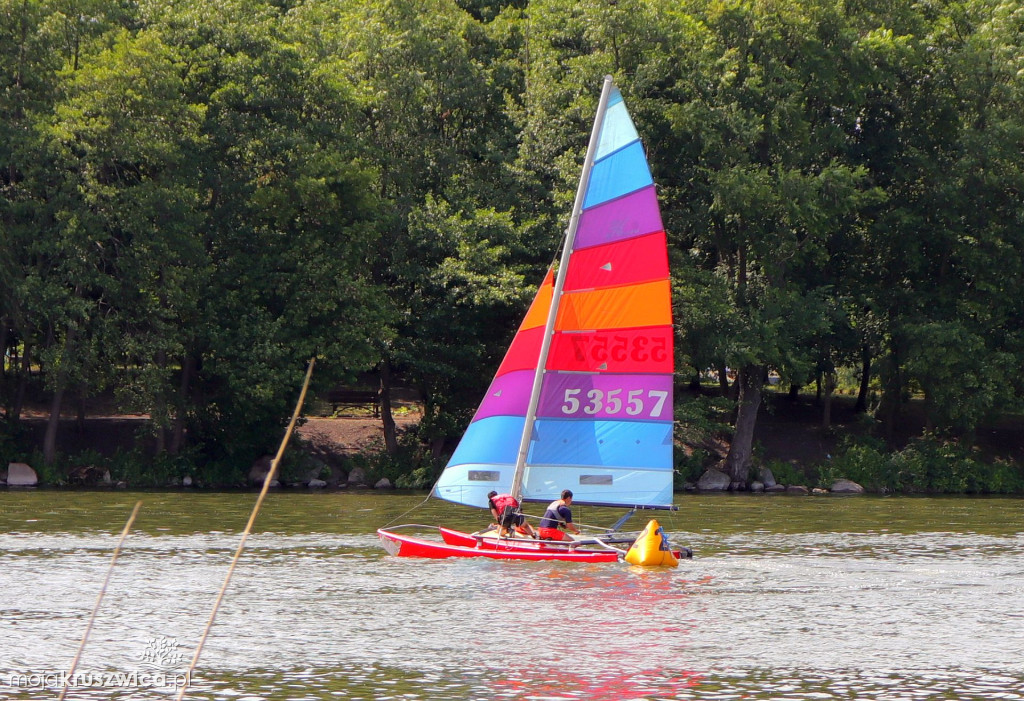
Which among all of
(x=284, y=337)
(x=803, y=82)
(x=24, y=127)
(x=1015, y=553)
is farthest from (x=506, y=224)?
(x=1015, y=553)

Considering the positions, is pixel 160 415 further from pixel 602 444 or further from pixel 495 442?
pixel 602 444

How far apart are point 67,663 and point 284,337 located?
30.7 meters

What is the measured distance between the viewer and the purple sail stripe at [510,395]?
27.5 meters

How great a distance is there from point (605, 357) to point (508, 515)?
3.88 metres

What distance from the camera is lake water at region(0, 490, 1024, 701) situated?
1524 centimetres

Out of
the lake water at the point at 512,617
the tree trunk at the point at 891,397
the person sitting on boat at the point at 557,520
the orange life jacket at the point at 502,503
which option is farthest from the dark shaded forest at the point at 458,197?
the person sitting on boat at the point at 557,520

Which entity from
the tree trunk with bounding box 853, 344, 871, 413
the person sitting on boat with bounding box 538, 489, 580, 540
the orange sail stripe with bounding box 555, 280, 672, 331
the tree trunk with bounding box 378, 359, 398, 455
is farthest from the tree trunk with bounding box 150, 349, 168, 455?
the tree trunk with bounding box 853, 344, 871, 413

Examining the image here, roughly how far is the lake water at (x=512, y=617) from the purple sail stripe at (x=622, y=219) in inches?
261

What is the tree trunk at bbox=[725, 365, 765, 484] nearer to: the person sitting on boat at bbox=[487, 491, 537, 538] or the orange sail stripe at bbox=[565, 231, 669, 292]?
the orange sail stripe at bbox=[565, 231, 669, 292]

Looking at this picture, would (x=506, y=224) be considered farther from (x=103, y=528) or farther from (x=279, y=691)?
(x=279, y=691)

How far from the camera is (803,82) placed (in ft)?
164

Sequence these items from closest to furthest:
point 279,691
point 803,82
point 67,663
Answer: point 279,691, point 67,663, point 803,82

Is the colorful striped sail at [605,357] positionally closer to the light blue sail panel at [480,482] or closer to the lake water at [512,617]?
the light blue sail panel at [480,482]

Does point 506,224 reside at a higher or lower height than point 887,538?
higher
